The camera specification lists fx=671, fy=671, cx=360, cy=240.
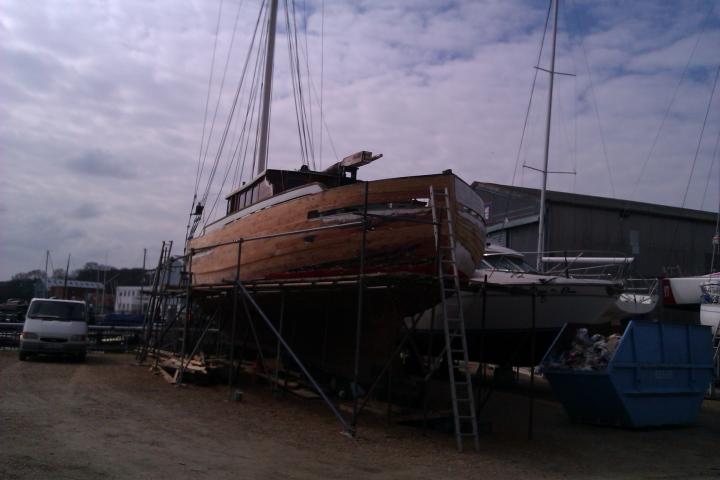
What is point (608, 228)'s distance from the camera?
2384cm

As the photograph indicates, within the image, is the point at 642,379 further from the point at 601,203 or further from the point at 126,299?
the point at 126,299

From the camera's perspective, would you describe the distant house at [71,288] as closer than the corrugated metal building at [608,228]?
No

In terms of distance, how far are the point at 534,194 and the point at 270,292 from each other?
1528cm

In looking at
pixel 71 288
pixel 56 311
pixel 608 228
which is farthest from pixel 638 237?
pixel 71 288

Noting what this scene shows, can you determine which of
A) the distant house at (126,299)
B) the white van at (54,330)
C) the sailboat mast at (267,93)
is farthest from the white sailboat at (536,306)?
the distant house at (126,299)

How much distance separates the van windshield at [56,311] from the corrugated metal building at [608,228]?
1450cm

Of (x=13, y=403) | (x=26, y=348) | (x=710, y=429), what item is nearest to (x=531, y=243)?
(x=710, y=429)

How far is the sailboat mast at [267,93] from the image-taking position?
17.1 m

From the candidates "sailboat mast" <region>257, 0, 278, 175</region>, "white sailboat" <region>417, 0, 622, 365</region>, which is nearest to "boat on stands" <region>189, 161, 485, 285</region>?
"white sailboat" <region>417, 0, 622, 365</region>

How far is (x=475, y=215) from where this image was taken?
34.9ft

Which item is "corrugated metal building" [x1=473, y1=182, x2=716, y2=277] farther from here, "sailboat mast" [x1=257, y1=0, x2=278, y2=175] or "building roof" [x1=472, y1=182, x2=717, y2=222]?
"sailboat mast" [x1=257, y1=0, x2=278, y2=175]

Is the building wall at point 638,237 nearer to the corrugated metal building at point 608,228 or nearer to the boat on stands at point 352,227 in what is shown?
the corrugated metal building at point 608,228

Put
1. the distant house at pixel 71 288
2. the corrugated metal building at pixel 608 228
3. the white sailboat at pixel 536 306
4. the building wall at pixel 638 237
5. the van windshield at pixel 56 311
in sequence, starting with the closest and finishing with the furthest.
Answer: the white sailboat at pixel 536 306
the van windshield at pixel 56 311
the building wall at pixel 638 237
the corrugated metal building at pixel 608 228
the distant house at pixel 71 288

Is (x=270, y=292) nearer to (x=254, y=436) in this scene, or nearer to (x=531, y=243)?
(x=254, y=436)
